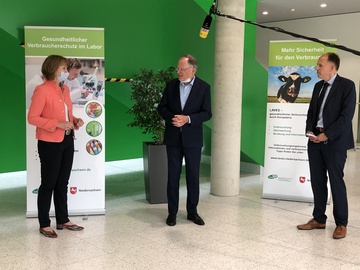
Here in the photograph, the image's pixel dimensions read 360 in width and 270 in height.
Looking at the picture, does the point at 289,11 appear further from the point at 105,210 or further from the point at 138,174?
the point at 105,210

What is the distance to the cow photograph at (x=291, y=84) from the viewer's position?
5387mm

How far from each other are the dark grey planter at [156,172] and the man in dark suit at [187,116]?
36.7 inches

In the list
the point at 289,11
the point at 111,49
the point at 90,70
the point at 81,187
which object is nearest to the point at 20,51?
the point at 111,49

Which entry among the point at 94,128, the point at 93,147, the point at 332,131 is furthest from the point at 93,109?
the point at 332,131

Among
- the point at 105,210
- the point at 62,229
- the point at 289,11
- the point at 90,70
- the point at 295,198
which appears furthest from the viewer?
the point at 289,11

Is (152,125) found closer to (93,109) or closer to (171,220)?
(93,109)

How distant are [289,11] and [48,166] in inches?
364

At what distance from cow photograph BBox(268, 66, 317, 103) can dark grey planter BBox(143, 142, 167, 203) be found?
1614mm

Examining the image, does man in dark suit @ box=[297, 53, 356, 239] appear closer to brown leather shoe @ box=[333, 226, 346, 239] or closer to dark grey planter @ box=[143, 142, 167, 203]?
brown leather shoe @ box=[333, 226, 346, 239]

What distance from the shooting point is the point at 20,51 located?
5.98 m

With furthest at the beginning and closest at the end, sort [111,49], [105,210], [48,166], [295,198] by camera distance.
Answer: [111,49] < [295,198] < [105,210] < [48,166]

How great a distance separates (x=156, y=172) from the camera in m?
5.49

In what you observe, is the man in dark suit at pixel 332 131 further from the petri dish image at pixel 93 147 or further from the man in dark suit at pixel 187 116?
the petri dish image at pixel 93 147

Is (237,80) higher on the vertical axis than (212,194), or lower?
higher
